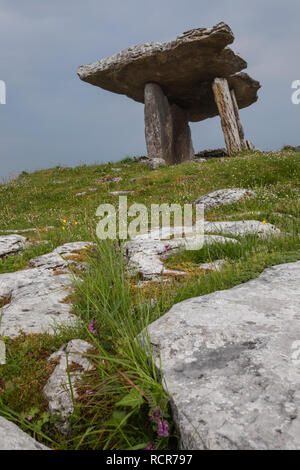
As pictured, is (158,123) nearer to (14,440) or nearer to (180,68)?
(180,68)

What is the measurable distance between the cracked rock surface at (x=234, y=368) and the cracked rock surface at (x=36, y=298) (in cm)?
122

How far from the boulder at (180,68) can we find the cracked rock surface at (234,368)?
1513cm

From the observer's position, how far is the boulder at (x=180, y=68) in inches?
603

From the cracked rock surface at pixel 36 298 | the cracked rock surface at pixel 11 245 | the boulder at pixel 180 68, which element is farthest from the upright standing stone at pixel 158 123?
the cracked rock surface at pixel 36 298

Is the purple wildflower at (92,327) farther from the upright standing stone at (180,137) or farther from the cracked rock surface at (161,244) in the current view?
the upright standing stone at (180,137)

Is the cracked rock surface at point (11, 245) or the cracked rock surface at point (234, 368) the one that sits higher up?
the cracked rock surface at point (11, 245)

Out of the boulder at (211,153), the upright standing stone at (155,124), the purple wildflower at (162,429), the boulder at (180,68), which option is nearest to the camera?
the purple wildflower at (162,429)

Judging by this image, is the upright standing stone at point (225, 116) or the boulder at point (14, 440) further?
the upright standing stone at point (225, 116)

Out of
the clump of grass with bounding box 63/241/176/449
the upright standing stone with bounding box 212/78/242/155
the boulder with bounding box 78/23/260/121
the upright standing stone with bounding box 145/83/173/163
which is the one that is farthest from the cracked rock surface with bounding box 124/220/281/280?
the upright standing stone with bounding box 145/83/173/163

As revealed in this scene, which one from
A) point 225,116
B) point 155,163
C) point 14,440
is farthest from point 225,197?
point 225,116

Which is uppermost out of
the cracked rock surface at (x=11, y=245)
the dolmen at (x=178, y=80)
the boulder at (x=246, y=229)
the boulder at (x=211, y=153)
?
the dolmen at (x=178, y=80)

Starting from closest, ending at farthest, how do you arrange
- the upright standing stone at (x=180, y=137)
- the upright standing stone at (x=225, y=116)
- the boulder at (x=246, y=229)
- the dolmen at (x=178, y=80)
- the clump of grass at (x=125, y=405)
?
the clump of grass at (x=125, y=405) < the boulder at (x=246, y=229) < the dolmen at (x=178, y=80) < the upright standing stone at (x=225, y=116) < the upright standing stone at (x=180, y=137)

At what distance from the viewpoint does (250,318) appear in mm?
2424

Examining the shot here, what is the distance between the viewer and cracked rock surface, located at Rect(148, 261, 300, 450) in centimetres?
151
